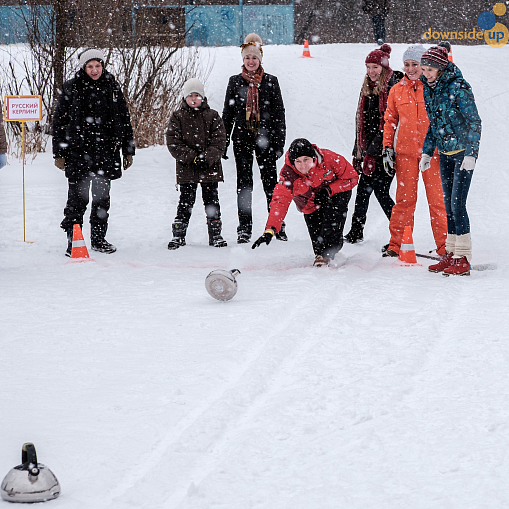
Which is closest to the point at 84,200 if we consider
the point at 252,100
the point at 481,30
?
the point at 252,100

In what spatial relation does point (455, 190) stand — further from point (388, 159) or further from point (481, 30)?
point (481, 30)

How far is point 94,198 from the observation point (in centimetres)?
715

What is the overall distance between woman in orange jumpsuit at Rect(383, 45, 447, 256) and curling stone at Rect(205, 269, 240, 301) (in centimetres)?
216

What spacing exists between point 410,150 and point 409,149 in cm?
1

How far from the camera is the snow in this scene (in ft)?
8.73

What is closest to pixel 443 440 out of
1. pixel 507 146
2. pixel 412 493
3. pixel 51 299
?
pixel 412 493

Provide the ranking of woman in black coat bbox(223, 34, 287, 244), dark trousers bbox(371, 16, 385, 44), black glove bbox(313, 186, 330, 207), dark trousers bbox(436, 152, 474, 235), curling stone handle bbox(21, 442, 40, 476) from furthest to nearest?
dark trousers bbox(371, 16, 385, 44)
woman in black coat bbox(223, 34, 287, 244)
black glove bbox(313, 186, 330, 207)
dark trousers bbox(436, 152, 474, 235)
curling stone handle bbox(21, 442, 40, 476)

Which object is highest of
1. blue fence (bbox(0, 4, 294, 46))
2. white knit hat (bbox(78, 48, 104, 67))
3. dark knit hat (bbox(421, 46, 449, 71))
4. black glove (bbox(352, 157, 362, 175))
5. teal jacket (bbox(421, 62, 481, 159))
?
blue fence (bbox(0, 4, 294, 46))

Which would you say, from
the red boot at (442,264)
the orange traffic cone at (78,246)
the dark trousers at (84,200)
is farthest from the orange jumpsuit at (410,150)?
the orange traffic cone at (78,246)

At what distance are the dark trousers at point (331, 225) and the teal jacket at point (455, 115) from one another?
0.95m

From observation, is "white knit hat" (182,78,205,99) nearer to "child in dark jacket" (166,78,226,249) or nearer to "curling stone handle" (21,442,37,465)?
"child in dark jacket" (166,78,226,249)

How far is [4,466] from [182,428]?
2.32ft

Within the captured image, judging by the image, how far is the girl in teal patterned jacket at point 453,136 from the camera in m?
5.66

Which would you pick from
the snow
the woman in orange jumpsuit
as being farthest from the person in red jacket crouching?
the woman in orange jumpsuit
